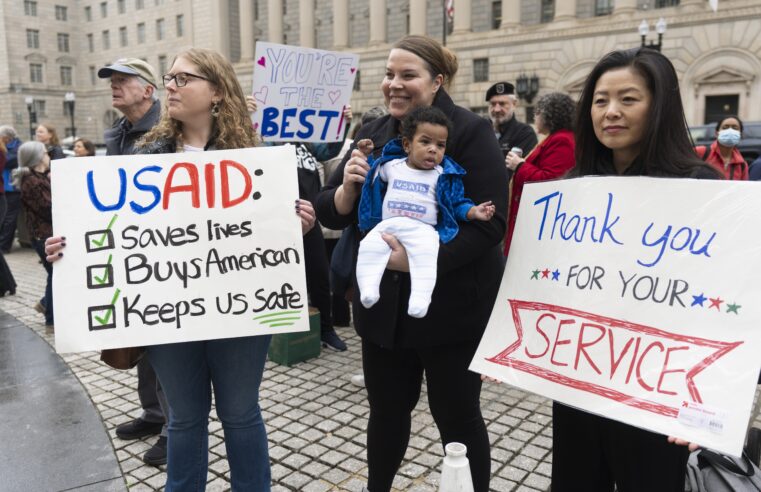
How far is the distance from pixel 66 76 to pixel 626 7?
5861cm

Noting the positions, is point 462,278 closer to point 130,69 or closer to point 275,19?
point 130,69

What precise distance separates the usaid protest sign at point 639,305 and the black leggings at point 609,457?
183mm

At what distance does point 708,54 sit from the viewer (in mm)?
27609

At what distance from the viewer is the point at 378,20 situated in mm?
39844

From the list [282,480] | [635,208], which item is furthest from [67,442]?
[635,208]

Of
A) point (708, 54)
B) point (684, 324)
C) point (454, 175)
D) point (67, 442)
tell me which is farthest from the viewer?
point (708, 54)

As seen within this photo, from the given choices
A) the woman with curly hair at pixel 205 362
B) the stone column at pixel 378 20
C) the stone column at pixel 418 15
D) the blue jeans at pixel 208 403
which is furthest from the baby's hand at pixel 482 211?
the stone column at pixel 378 20

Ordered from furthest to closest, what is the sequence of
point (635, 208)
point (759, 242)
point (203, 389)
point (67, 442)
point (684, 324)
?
point (67, 442)
point (203, 389)
point (635, 208)
point (684, 324)
point (759, 242)

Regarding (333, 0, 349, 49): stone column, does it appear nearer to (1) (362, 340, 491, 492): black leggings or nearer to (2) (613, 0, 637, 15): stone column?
(2) (613, 0, 637, 15): stone column

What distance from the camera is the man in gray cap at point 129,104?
320 cm

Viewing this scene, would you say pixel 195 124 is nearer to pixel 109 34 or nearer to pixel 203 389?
pixel 203 389

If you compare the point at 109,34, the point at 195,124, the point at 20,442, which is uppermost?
the point at 109,34

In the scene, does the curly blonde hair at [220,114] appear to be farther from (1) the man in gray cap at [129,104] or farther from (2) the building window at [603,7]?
(2) the building window at [603,7]

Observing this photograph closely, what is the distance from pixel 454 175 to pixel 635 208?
0.66 metres
